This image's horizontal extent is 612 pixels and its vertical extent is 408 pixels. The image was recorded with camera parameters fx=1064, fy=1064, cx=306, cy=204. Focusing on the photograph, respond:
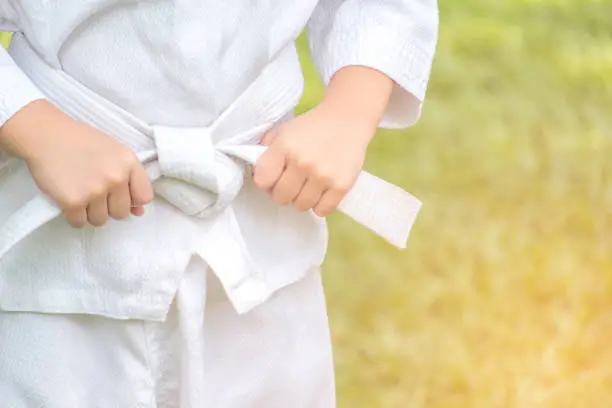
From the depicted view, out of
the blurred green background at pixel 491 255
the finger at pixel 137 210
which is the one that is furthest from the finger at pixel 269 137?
the blurred green background at pixel 491 255

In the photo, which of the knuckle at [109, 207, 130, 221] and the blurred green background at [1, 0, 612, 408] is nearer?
the knuckle at [109, 207, 130, 221]

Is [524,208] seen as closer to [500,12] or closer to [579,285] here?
[579,285]

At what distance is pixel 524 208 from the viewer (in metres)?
1.80

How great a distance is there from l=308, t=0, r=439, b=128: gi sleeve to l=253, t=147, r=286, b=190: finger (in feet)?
0.35

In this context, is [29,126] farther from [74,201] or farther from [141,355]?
[141,355]

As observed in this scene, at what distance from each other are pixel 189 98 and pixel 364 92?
0.13 metres

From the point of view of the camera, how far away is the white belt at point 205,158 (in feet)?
2.27

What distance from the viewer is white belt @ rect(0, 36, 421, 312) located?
69cm

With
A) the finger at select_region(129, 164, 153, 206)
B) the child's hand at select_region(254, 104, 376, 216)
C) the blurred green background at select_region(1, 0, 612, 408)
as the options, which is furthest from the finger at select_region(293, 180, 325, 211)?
the blurred green background at select_region(1, 0, 612, 408)

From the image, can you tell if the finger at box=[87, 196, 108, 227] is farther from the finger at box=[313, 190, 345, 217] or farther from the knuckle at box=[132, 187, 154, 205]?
the finger at box=[313, 190, 345, 217]

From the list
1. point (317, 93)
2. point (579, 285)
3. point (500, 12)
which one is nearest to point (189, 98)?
point (579, 285)

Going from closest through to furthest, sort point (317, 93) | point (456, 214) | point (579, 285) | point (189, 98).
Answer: point (189, 98), point (579, 285), point (456, 214), point (317, 93)

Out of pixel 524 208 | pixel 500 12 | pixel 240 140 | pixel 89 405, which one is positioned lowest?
pixel 500 12

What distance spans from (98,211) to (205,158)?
3.0 inches
